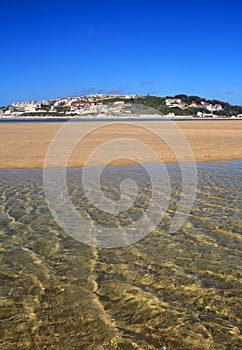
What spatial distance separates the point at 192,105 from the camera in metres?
172

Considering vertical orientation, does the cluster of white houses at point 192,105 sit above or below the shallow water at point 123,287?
above

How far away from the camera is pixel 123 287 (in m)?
4.22

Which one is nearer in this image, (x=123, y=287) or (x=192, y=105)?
(x=123, y=287)

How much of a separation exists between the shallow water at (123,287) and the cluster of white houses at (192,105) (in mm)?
142222

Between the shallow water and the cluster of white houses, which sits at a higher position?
the cluster of white houses

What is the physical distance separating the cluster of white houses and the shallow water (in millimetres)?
142222

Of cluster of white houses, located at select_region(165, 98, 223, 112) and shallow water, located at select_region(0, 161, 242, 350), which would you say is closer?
shallow water, located at select_region(0, 161, 242, 350)

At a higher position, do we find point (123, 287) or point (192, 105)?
point (192, 105)

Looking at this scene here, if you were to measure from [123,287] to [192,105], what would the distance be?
175326 mm

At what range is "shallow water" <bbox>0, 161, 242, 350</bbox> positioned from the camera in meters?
3.31

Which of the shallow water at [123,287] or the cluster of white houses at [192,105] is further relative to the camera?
the cluster of white houses at [192,105]

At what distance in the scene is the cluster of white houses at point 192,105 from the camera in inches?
5937

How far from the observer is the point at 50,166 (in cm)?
1403

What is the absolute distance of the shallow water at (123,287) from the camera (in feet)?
10.9
